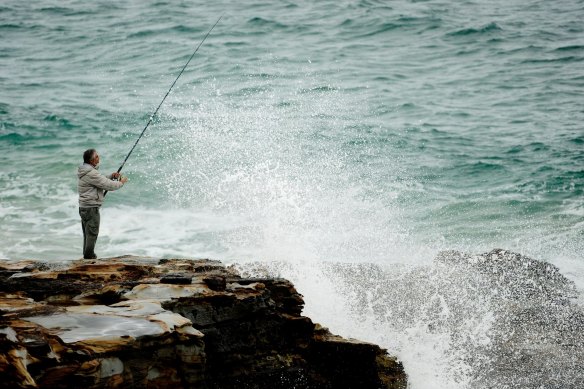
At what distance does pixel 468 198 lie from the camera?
15.3 meters

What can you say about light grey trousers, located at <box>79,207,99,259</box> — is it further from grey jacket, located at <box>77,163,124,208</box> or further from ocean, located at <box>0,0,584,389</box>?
ocean, located at <box>0,0,584,389</box>

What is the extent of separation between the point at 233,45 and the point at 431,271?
18.0 m

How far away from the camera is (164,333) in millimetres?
5250

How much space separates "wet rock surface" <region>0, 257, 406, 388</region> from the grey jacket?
1.00 meters

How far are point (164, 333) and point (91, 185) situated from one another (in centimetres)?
326


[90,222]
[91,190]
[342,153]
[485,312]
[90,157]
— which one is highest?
[90,157]

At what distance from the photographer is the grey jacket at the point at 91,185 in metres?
7.88

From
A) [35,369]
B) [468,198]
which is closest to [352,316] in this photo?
[35,369]

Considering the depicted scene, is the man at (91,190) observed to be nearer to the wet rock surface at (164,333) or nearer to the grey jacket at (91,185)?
the grey jacket at (91,185)

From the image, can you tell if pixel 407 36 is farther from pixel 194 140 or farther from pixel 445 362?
pixel 445 362

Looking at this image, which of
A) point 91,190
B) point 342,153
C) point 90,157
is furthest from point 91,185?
point 342,153

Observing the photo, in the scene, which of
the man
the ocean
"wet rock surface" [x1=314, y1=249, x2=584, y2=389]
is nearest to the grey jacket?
the man

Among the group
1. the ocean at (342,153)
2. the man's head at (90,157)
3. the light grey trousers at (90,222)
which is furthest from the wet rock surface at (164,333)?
the ocean at (342,153)

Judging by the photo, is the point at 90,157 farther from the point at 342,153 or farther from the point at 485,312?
the point at 342,153
